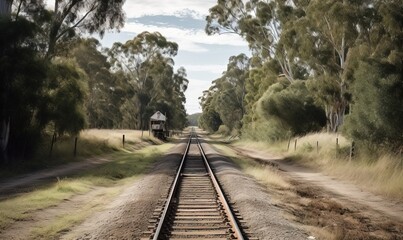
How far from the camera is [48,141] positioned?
2572 centimetres

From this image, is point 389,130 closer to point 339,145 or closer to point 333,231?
point 339,145

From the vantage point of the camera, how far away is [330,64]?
3059cm

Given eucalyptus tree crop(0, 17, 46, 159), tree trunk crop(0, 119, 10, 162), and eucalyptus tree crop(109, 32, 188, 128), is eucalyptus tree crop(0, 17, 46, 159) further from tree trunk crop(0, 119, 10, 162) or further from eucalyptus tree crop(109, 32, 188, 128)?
eucalyptus tree crop(109, 32, 188, 128)

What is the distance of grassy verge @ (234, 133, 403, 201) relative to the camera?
1525 centimetres

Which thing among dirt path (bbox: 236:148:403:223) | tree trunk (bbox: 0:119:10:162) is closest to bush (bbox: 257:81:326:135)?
dirt path (bbox: 236:148:403:223)

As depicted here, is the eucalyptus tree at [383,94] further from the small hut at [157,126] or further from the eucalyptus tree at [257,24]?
the small hut at [157,126]

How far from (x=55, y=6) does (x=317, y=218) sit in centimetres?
2000

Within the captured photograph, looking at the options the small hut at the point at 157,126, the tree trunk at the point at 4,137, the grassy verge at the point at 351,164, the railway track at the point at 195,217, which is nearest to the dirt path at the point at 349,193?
the grassy verge at the point at 351,164

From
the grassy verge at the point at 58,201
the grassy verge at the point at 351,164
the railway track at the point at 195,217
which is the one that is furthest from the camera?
the grassy verge at the point at 351,164

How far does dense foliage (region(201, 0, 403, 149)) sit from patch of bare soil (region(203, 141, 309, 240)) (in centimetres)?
718

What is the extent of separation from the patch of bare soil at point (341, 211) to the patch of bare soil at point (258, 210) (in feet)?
1.21

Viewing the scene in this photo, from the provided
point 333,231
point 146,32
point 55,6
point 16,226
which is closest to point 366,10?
point 55,6

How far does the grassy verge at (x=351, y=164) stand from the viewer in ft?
50.0

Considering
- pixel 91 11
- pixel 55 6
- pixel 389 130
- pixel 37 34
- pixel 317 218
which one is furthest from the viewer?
pixel 91 11
